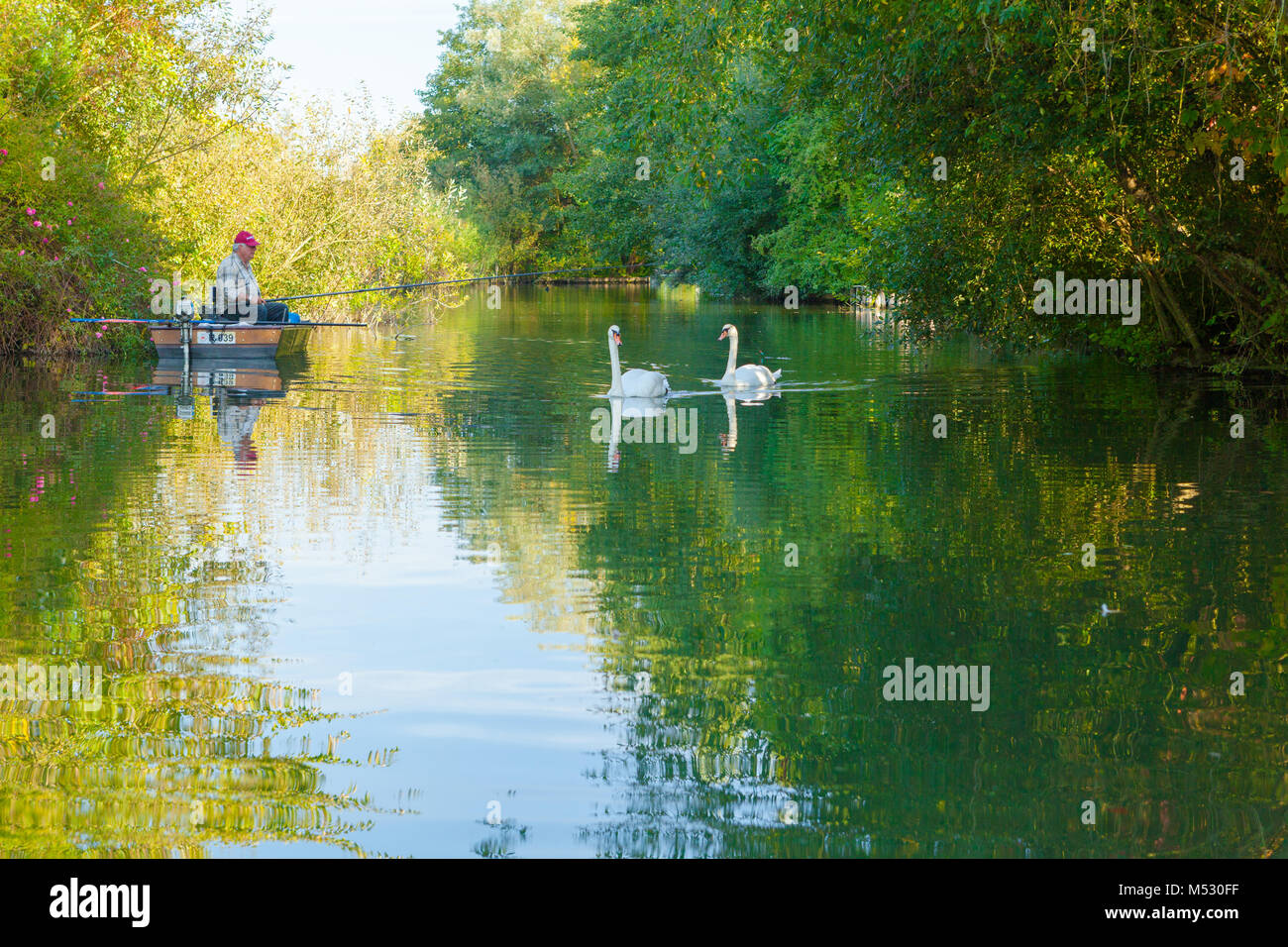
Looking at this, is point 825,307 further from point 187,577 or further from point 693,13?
point 187,577

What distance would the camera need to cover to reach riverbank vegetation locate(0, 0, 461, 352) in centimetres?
2614

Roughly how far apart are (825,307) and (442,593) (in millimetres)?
49853

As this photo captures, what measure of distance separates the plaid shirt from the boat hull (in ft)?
1.52

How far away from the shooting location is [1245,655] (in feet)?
25.7

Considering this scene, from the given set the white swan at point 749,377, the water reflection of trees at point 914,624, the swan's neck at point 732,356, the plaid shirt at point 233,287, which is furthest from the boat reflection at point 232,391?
the swan's neck at point 732,356

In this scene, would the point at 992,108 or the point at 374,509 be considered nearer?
the point at 374,509

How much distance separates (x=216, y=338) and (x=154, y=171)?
6.25m

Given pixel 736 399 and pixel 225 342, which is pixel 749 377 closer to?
pixel 736 399

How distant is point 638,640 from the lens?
8.11m

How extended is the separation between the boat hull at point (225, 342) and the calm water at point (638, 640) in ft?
29.2

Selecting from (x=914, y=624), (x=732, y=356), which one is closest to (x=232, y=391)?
(x=732, y=356)

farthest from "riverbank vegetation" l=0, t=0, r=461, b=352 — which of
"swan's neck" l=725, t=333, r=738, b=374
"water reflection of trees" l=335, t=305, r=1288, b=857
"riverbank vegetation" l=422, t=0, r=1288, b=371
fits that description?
"water reflection of trees" l=335, t=305, r=1288, b=857

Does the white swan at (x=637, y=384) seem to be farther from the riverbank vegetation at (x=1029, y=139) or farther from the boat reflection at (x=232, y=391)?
the boat reflection at (x=232, y=391)

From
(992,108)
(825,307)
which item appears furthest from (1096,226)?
(825,307)
